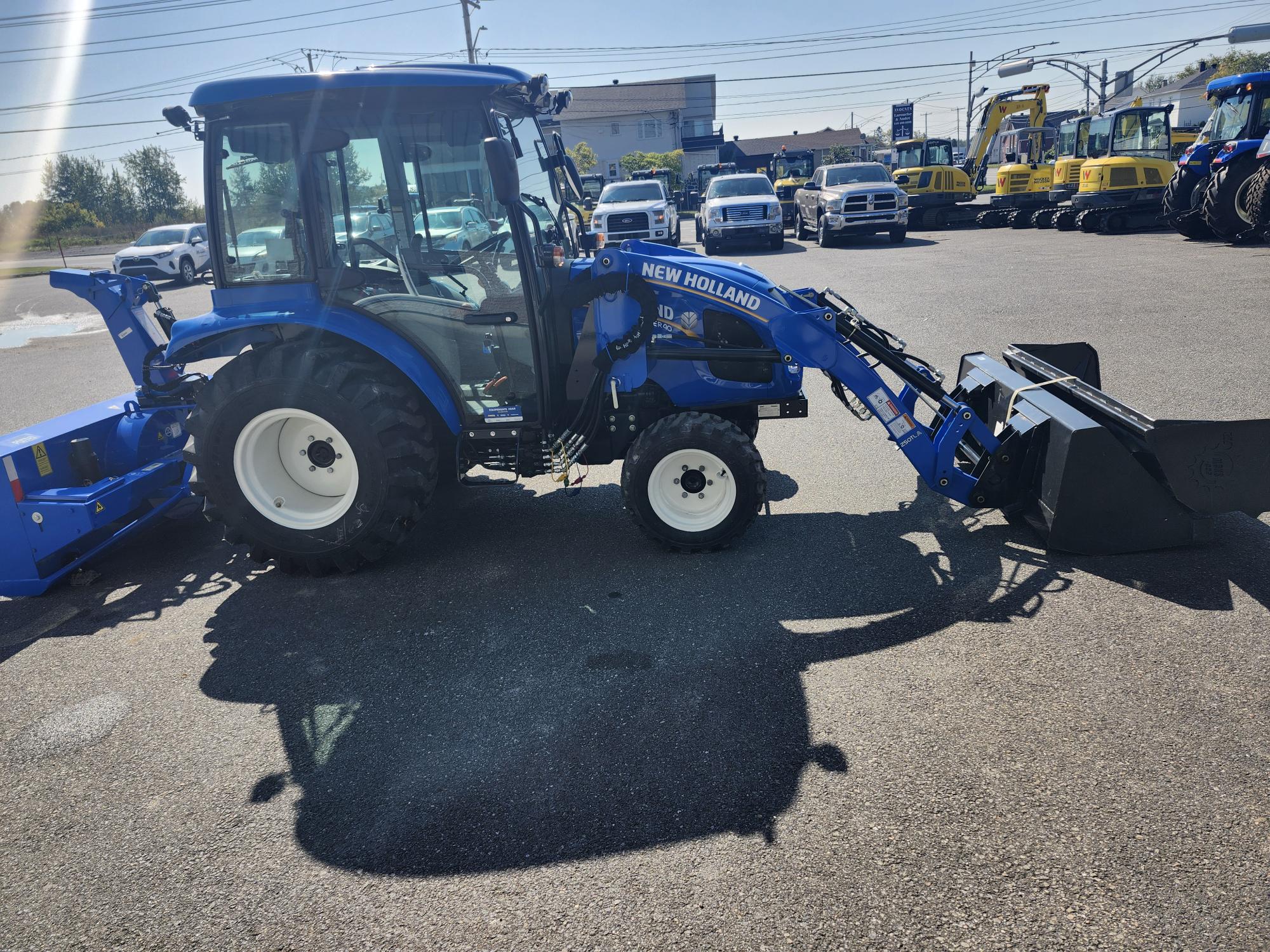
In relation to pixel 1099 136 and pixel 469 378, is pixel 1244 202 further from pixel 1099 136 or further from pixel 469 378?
pixel 469 378

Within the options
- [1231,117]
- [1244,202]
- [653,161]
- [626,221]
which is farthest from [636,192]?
[653,161]

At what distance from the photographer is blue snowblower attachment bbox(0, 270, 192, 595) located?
5105 mm

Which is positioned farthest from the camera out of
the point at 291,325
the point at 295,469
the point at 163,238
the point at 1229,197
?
the point at 163,238

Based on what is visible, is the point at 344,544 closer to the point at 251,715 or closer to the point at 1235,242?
the point at 251,715

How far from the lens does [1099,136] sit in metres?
Answer: 22.9

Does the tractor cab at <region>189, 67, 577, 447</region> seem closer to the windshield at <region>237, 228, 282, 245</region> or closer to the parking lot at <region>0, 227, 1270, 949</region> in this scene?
the windshield at <region>237, 228, 282, 245</region>

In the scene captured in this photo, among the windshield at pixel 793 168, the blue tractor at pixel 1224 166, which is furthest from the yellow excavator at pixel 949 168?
the blue tractor at pixel 1224 166

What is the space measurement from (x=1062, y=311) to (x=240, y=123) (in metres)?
10.9

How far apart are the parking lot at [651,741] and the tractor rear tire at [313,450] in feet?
1.09

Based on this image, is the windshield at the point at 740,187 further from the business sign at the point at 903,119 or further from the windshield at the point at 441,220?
the business sign at the point at 903,119

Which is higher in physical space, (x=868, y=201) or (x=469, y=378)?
(x=868, y=201)

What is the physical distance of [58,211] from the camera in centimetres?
6022

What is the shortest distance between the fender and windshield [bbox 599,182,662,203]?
791 inches

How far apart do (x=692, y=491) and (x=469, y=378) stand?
4.98ft
